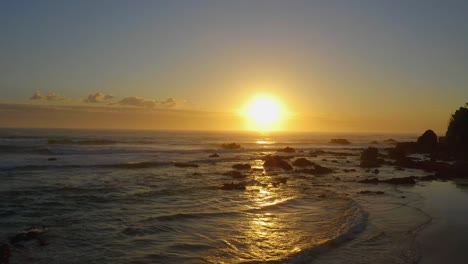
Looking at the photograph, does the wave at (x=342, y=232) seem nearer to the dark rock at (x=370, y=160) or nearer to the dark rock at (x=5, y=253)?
the dark rock at (x=5, y=253)

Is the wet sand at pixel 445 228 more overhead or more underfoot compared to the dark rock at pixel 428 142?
more underfoot

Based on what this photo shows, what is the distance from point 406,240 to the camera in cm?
1421

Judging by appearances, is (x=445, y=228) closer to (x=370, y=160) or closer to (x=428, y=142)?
(x=370, y=160)

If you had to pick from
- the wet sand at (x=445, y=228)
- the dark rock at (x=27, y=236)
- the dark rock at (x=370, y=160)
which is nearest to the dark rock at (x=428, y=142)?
the dark rock at (x=370, y=160)

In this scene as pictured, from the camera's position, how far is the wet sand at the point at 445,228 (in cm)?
1249

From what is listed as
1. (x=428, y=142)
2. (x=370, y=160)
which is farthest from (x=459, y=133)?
(x=370, y=160)

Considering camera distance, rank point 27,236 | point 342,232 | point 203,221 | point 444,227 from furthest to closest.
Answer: point 203,221, point 444,227, point 342,232, point 27,236

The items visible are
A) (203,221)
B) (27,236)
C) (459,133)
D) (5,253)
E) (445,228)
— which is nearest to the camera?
(5,253)

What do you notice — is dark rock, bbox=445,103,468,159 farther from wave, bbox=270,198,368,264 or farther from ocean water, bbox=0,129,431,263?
wave, bbox=270,198,368,264

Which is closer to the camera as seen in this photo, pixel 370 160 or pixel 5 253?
pixel 5 253

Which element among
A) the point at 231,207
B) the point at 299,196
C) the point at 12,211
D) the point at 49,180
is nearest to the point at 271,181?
the point at 299,196

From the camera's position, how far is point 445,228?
16.1 m

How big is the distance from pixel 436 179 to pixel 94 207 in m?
28.5

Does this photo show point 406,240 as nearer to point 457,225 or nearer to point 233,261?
point 457,225
